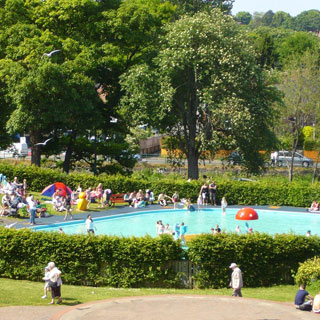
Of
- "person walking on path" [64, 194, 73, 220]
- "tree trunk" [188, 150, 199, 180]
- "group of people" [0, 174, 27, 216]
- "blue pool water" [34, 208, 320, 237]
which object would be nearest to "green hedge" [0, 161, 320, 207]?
"blue pool water" [34, 208, 320, 237]

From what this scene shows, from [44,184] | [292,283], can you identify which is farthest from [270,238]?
[44,184]

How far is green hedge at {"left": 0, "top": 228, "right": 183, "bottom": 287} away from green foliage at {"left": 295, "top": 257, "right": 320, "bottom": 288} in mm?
4827

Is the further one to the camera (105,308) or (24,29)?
(24,29)

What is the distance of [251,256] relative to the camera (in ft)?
82.0

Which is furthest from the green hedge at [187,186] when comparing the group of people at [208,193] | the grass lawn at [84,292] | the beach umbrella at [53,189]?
the grass lawn at [84,292]

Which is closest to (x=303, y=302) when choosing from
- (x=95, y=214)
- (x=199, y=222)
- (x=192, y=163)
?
(x=199, y=222)

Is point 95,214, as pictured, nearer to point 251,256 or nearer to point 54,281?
point 251,256

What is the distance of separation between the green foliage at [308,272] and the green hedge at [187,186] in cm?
2064

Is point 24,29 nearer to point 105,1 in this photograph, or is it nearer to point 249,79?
point 105,1

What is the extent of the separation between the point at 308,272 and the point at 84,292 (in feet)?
28.7

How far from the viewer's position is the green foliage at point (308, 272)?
934 inches

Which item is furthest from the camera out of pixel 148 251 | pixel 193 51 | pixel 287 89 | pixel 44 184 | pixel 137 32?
pixel 287 89

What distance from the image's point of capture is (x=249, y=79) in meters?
48.4

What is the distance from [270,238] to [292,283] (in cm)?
225
